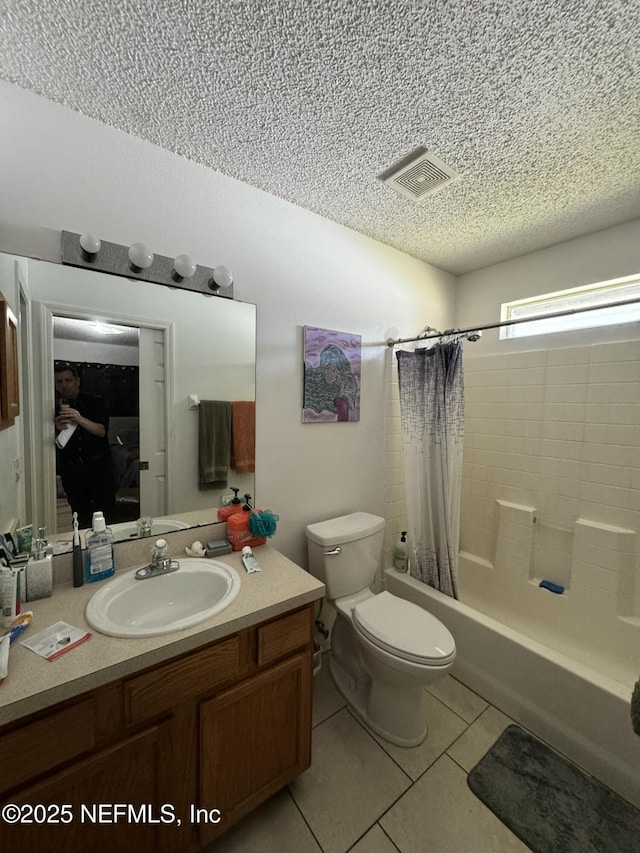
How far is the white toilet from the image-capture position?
51.7 inches

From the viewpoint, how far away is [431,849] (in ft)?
3.48

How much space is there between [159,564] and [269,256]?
142 cm

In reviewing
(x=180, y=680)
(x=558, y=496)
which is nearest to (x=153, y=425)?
(x=180, y=680)

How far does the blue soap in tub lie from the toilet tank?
1001mm

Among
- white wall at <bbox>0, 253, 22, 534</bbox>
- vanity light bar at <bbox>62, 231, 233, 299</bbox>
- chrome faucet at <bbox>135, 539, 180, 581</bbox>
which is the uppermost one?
vanity light bar at <bbox>62, 231, 233, 299</bbox>

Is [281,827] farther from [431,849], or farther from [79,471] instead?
[79,471]

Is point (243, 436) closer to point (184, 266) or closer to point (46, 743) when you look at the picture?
point (184, 266)

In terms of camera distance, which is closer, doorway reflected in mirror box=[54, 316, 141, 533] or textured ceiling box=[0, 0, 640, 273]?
textured ceiling box=[0, 0, 640, 273]

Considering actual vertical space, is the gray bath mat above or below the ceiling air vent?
below

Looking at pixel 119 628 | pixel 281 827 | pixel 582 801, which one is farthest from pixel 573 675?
pixel 119 628

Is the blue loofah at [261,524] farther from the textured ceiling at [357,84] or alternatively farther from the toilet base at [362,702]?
the textured ceiling at [357,84]

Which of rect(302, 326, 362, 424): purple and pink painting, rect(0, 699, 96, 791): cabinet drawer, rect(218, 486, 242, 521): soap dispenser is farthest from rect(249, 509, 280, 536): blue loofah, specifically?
rect(0, 699, 96, 791): cabinet drawer

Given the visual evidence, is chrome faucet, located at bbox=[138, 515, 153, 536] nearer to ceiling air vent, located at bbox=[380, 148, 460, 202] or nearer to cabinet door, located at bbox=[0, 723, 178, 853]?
cabinet door, located at bbox=[0, 723, 178, 853]

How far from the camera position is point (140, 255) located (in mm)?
1177
